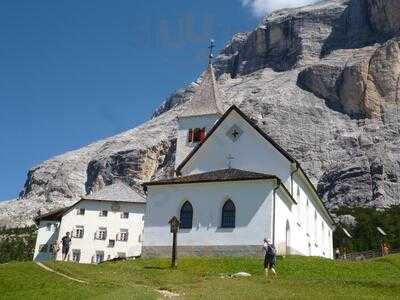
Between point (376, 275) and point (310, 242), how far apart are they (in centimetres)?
2169

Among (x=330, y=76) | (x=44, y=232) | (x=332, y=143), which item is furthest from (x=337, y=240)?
(x=330, y=76)

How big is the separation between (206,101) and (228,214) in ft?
63.0

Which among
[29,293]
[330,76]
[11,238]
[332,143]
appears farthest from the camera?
[330,76]

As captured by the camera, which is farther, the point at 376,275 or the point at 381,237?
the point at 381,237

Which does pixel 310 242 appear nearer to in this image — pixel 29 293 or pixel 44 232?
pixel 29 293

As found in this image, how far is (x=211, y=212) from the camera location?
40.5 metres

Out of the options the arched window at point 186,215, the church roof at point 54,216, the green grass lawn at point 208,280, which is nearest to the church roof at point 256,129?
the arched window at point 186,215

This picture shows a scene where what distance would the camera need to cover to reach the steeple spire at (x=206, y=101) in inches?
2186

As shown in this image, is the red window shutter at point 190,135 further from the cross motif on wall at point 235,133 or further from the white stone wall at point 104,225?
the white stone wall at point 104,225

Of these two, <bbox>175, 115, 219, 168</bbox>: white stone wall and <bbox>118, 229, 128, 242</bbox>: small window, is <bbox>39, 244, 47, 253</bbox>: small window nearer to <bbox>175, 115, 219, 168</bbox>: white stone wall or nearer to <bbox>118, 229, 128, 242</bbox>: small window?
<bbox>118, 229, 128, 242</bbox>: small window

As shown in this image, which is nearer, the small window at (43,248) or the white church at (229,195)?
the white church at (229,195)

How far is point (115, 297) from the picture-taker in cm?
2155

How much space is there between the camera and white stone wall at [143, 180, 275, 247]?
129 feet

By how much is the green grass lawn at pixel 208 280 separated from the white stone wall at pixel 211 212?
2.61 metres
